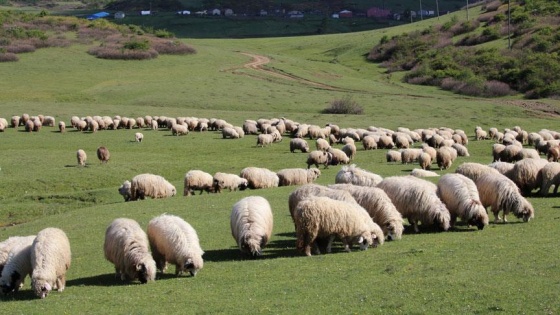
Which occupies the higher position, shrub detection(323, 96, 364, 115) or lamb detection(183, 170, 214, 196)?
lamb detection(183, 170, 214, 196)

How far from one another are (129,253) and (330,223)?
4.47m

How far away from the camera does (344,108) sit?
59.5 m

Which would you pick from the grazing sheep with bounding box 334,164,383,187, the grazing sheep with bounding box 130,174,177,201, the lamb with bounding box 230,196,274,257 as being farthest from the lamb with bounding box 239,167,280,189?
the lamb with bounding box 230,196,274,257

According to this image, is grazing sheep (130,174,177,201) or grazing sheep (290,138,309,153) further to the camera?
grazing sheep (290,138,309,153)

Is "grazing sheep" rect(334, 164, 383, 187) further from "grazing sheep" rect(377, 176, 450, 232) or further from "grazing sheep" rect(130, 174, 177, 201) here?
"grazing sheep" rect(130, 174, 177, 201)

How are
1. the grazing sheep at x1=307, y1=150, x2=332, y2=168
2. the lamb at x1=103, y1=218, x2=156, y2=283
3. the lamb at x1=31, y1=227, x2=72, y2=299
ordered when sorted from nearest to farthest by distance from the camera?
the lamb at x1=31, y1=227, x2=72, y2=299 → the lamb at x1=103, y1=218, x2=156, y2=283 → the grazing sheep at x1=307, y1=150, x2=332, y2=168

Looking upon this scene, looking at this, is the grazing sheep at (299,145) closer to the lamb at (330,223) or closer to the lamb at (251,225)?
the lamb at (251,225)

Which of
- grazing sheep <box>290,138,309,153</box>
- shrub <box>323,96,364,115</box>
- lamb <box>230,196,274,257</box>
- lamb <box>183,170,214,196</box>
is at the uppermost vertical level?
lamb <box>230,196,274,257</box>

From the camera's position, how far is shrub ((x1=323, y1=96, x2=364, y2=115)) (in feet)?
195

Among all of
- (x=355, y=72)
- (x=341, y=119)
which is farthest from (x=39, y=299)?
(x=355, y=72)

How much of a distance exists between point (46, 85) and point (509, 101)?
4224 centimetres

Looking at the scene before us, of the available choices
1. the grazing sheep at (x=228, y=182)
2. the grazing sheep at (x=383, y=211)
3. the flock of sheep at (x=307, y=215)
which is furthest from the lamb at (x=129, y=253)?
the grazing sheep at (x=228, y=182)

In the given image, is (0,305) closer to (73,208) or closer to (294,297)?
(294,297)

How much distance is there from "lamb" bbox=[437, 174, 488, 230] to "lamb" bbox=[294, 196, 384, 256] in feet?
10.0
